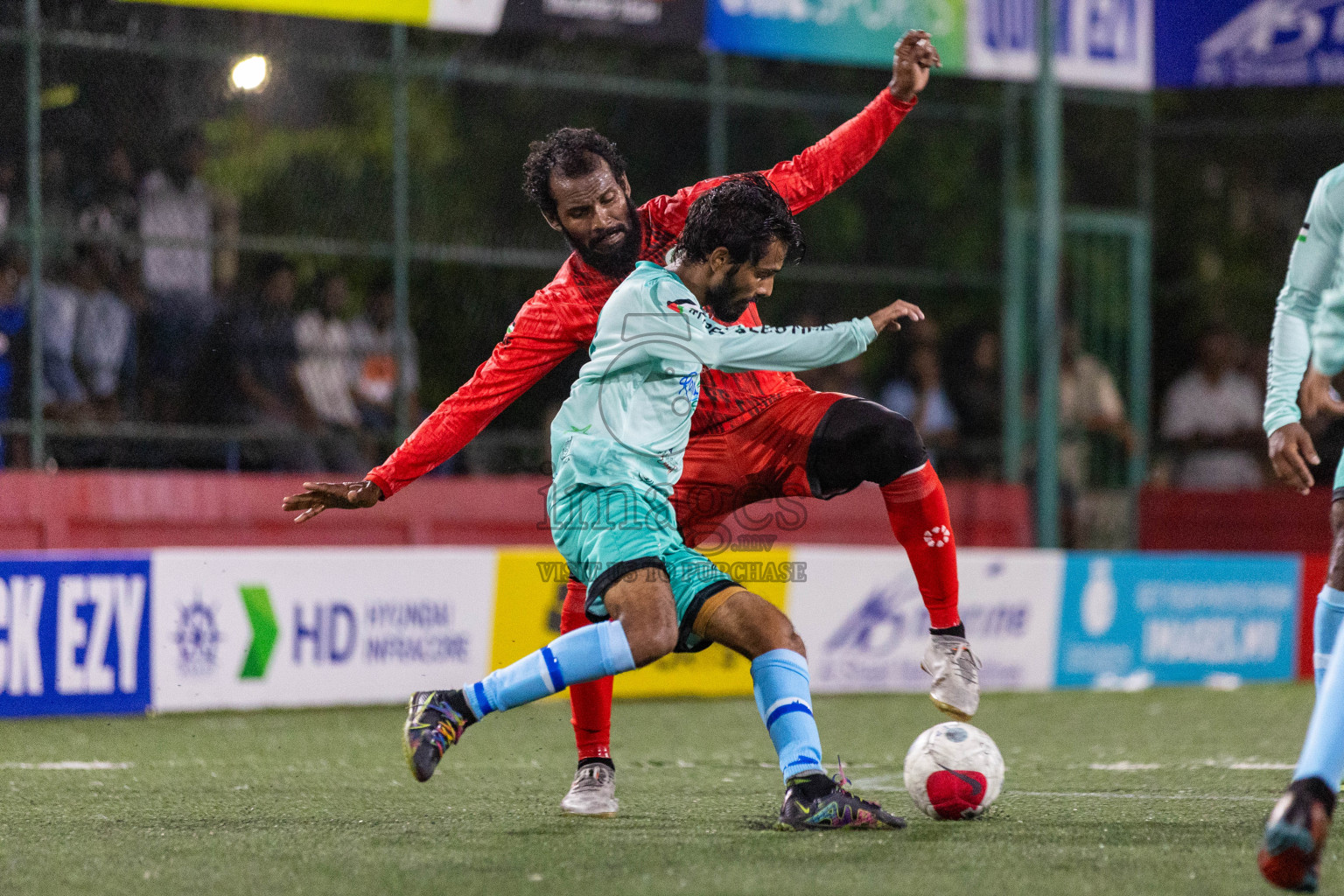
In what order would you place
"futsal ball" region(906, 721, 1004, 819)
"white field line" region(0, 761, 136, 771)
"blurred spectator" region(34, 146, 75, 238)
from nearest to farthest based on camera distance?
"futsal ball" region(906, 721, 1004, 819) → "white field line" region(0, 761, 136, 771) → "blurred spectator" region(34, 146, 75, 238)

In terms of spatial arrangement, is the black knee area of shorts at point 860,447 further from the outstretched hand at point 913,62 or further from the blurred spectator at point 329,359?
the blurred spectator at point 329,359

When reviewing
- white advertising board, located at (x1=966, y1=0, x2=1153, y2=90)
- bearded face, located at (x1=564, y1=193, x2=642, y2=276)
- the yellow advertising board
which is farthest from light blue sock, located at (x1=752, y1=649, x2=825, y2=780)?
white advertising board, located at (x1=966, y1=0, x2=1153, y2=90)

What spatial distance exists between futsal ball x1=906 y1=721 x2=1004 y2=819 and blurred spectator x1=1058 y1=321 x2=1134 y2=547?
27.0 ft

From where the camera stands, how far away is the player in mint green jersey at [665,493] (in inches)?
180

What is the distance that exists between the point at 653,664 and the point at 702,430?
4.61 m

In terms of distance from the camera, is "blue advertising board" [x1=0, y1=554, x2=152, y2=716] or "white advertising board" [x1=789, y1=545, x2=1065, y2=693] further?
"white advertising board" [x1=789, y1=545, x2=1065, y2=693]

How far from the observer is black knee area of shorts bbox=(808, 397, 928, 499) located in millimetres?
5094

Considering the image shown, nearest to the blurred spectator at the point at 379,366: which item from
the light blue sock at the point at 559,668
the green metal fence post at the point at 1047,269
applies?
the green metal fence post at the point at 1047,269

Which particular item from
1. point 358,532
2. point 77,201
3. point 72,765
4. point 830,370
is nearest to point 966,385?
point 830,370

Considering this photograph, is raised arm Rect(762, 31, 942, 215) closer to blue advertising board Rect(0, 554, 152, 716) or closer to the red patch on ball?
the red patch on ball

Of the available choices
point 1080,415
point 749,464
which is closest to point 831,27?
point 1080,415

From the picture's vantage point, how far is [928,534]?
5.25 metres

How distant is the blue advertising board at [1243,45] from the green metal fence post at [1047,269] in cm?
112

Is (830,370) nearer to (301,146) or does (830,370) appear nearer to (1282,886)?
(301,146)
